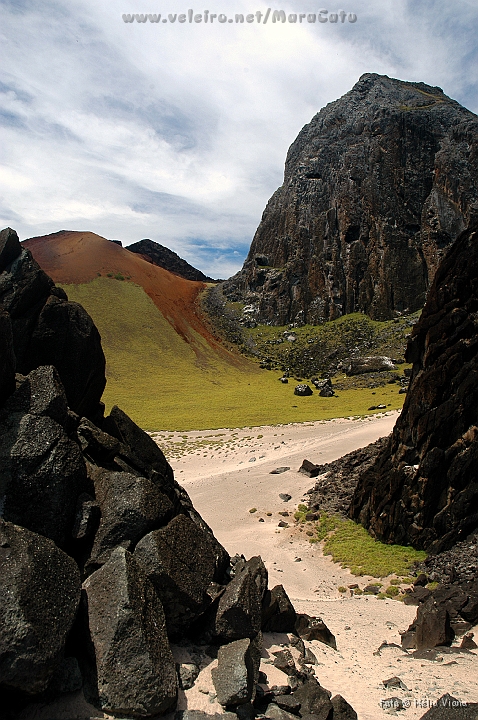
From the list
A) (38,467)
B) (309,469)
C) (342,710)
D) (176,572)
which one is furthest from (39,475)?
(309,469)

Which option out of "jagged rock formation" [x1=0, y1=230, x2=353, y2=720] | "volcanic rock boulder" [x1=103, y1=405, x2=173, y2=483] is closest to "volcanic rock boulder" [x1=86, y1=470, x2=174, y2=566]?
"jagged rock formation" [x1=0, y1=230, x2=353, y2=720]

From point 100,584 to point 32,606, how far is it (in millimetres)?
1134

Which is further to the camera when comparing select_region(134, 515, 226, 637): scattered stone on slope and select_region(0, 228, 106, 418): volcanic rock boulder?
select_region(0, 228, 106, 418): volcanic rock boulder

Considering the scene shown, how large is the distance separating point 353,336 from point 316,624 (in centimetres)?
7263

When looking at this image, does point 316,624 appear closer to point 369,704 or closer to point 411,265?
point 369,704

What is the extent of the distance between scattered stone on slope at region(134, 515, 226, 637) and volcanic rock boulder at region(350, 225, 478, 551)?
27.1 ft

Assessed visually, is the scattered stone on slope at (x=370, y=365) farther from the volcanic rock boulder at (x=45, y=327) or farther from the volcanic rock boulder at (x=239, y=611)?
the volcanic rock boulder at (x=239, y=611)

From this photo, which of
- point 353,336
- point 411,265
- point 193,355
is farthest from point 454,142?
point 193,355

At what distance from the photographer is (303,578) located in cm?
1288

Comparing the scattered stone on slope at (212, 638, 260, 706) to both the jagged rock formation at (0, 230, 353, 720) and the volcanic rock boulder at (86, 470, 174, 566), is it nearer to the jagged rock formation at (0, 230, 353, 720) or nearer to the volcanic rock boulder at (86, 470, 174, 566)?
the jagged rock formation at (0, 230, 353, 720)

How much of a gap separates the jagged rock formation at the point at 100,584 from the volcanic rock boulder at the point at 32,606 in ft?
0.04

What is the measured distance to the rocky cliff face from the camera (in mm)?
83375

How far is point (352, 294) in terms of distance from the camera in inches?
3489

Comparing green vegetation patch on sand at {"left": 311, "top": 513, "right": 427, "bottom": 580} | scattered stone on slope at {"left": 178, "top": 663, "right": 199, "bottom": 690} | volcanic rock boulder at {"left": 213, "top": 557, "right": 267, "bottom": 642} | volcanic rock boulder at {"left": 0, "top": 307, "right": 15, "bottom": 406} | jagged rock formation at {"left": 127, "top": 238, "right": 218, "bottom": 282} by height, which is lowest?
green vegetation patch on sand at {"left": 311, "top": 513, "right": 427, "bottom": 580}
